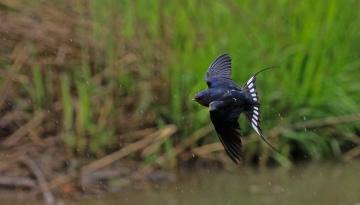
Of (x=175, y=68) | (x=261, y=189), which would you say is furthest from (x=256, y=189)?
(x=175, y=68)

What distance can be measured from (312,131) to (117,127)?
1.07 metres

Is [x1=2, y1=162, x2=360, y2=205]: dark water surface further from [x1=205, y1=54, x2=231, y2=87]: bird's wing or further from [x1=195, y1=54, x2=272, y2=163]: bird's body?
[x1=195, y1=54, x2=272, y2=163]: bird's body

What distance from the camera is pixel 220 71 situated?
4629 mm

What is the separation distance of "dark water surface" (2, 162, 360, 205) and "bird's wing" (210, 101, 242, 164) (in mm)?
1537

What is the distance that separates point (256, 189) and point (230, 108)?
5.75 feet

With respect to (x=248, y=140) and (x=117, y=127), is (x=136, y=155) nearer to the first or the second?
(x=117, y=127)

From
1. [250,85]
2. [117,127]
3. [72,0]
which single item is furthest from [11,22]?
[250,85]

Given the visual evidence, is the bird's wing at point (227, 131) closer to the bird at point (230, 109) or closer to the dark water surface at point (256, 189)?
the bird at point (230, 109)

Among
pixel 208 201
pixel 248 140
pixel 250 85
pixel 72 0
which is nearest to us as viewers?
pixel 250 85

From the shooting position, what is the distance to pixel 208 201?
5742mm

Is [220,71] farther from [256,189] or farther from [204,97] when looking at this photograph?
[256,189]

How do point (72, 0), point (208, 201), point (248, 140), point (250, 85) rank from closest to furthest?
point (250, 85), point (208, 201), point (248, 140), point (72, 0)

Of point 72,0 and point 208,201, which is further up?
point 72,0

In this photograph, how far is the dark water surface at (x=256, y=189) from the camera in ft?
18.8
